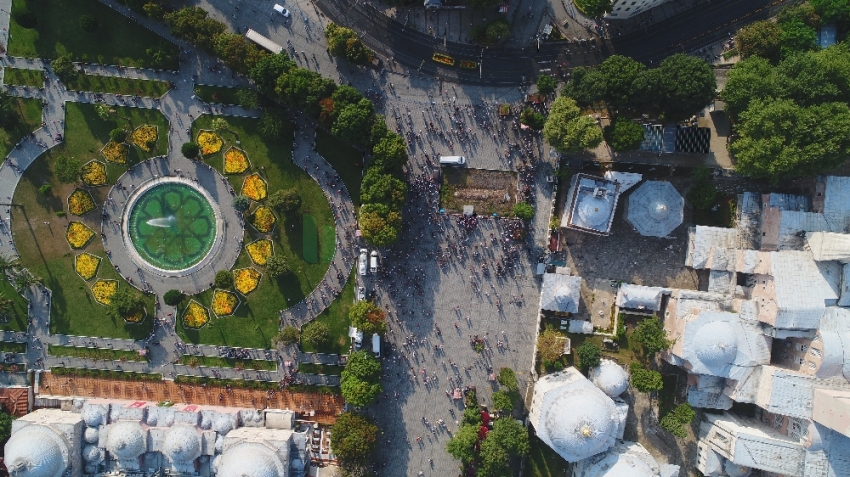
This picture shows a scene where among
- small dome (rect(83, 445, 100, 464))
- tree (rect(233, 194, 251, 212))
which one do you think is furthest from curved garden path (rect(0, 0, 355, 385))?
small dome (rect(83, 445, 100, 464))

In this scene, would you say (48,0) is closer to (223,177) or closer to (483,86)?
(223,177)

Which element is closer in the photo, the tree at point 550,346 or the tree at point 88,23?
Result: the tree at point 550,346

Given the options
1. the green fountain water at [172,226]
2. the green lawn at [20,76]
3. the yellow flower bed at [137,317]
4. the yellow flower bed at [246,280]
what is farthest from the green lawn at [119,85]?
the yellow flower bed at [137,317]

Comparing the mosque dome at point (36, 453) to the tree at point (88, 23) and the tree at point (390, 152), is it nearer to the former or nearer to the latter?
the tree at point (88, 23)

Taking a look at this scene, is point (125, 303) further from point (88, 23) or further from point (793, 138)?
point (793, 138)

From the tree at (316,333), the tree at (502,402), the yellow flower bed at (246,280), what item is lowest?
the tree at (502,402)

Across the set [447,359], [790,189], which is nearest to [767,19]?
[790,189]
